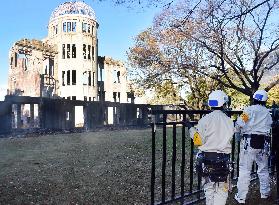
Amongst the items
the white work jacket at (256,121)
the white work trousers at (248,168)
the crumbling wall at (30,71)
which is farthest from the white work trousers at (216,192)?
the crumbling wall at (30,71)

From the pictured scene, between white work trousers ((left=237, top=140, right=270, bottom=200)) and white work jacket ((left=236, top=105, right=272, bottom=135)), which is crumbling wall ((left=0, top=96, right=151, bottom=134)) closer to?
white work trousers ((left=237, top=140, right=270, bottom=200))

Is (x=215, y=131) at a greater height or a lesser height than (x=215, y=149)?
greater

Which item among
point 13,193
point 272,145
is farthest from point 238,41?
point 13,193

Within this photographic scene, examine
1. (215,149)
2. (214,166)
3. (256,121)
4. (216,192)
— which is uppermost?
(256,121)

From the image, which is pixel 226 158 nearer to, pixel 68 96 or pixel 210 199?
pixel 210 199

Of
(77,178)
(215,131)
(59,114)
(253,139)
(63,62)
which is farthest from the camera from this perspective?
(63,62)

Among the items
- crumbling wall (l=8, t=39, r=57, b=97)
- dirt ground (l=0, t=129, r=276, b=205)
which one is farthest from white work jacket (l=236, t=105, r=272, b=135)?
crumbling wall (l=8, t=39, r=57, b=97)

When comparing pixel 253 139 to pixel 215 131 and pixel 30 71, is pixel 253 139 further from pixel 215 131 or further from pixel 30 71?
pixel 30 71

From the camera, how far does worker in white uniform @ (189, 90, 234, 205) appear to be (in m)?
4.25

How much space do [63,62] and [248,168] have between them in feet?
117

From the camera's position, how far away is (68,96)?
38594mm

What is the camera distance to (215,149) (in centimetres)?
429

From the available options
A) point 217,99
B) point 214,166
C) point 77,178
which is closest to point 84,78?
point 77,178

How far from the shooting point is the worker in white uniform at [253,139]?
5492 mm
